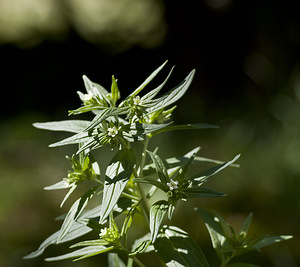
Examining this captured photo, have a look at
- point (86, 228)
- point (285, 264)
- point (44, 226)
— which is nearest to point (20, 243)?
point (44, 226)

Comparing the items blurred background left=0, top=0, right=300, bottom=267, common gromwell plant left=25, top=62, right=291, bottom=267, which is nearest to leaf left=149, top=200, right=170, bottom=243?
common gromwell plant left=25, top=62, right=291, bottom=267

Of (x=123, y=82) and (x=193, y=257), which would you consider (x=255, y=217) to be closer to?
(x=123, y=82)

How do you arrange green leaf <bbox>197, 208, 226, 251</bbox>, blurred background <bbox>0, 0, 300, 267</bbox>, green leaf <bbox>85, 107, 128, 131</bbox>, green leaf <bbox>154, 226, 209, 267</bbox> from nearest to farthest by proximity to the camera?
1. green leaf <bbox>85, 107, 128, 131</bbox>
2. green leaf <bbox>154, 226, 209, 267</bbox>
3. green leaf <bbox>197, 208, 226, 251</bbox>
4. blurred background <bbox>0, 0, 300, 267</bbox>

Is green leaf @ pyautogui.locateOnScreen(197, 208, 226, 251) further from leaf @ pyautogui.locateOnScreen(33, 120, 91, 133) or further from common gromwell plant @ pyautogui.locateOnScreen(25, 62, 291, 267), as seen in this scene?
leaf @ pyautogui.locateOnScreen(33, 120, 91, 133)

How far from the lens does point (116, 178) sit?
548 mm

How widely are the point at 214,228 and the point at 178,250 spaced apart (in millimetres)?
123

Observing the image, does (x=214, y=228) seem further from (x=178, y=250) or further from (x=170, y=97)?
(x=170, y=97)

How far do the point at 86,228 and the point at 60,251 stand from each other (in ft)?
5.46

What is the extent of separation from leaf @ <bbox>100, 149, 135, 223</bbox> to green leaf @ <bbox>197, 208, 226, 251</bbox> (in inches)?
8.2

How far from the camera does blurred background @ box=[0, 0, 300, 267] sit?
2.20 metres

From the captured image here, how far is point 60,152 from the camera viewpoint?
2.60 metres

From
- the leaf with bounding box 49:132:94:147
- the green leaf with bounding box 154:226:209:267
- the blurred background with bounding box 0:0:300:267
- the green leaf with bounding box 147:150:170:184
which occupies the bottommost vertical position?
the green leaf with bounding box 154:226:209:267

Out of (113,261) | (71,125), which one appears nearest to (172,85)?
(113,261)

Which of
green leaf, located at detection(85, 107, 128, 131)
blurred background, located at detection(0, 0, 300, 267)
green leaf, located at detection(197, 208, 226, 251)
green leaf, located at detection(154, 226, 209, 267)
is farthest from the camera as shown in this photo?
blurred background, located at detection(0, 0, 300, 267)
